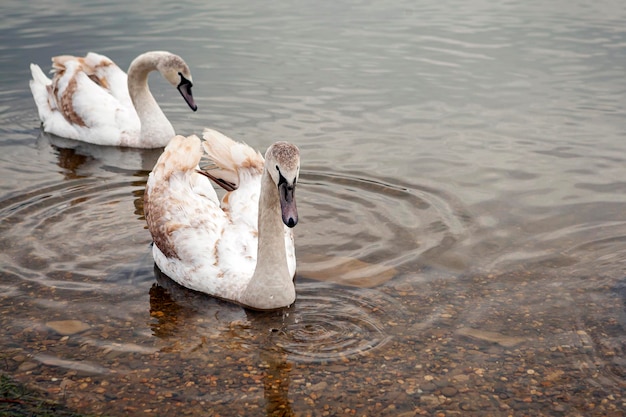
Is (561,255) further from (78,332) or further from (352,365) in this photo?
(78,332)

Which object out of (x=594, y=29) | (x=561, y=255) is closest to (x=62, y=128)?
(x=561, y=255)

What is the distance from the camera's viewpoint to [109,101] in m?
13.4

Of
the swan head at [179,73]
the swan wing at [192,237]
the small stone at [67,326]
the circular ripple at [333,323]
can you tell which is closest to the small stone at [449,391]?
the circular ripple at [333,323]

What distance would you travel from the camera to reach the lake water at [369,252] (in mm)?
5961

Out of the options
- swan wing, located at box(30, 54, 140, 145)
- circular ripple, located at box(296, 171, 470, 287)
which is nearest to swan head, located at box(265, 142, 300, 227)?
circular ripple, located at box(296, 171, 470, 287)

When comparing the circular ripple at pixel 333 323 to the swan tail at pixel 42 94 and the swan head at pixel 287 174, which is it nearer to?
the swan head at pixel 287 174

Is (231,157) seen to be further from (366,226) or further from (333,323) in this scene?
(333,323)

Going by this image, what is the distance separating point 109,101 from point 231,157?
232 inches

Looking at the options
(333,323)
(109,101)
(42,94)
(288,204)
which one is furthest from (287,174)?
(42,94)

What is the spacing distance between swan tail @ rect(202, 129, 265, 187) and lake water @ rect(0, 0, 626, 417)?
1.04 meters

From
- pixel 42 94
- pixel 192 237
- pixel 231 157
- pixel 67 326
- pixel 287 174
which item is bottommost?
pixel 67 326

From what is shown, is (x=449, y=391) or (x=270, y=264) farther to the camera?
(x=270, y=264)

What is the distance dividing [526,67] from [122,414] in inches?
522

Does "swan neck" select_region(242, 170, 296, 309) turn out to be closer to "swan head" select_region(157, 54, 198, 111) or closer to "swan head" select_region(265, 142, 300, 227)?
"swan head" select_region(265, 142, 300, 227)
